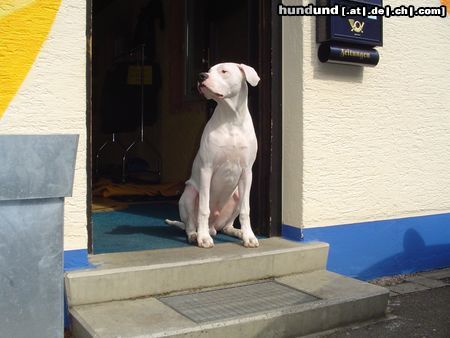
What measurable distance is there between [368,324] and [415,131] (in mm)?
1997

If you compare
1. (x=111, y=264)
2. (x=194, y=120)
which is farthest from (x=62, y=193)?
(x=194, y=120)

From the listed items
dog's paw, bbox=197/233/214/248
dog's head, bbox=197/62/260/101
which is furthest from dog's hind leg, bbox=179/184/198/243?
dog's head, bbox=197/62/260/101

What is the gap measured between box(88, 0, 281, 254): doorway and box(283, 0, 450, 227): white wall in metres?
0.17

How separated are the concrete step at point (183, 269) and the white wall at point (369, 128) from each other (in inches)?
15.0

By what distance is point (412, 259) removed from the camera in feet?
13.9

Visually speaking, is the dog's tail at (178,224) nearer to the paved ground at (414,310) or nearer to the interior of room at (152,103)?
the interior of room at (152,103)

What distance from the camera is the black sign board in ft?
11.7

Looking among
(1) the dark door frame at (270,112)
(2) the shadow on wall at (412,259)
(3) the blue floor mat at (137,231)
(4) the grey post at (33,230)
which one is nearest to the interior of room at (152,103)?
(3) the blue floor mat at (137,231)

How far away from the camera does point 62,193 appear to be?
1795 mm

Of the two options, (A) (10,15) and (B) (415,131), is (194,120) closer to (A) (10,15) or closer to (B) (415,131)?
(B) (415,131)

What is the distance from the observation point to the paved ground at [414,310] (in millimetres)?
2857

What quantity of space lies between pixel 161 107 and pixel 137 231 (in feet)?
11.2

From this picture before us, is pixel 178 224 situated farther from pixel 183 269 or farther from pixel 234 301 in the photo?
pixel 234 301

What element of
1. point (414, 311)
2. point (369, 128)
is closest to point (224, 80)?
point (369, 128)
